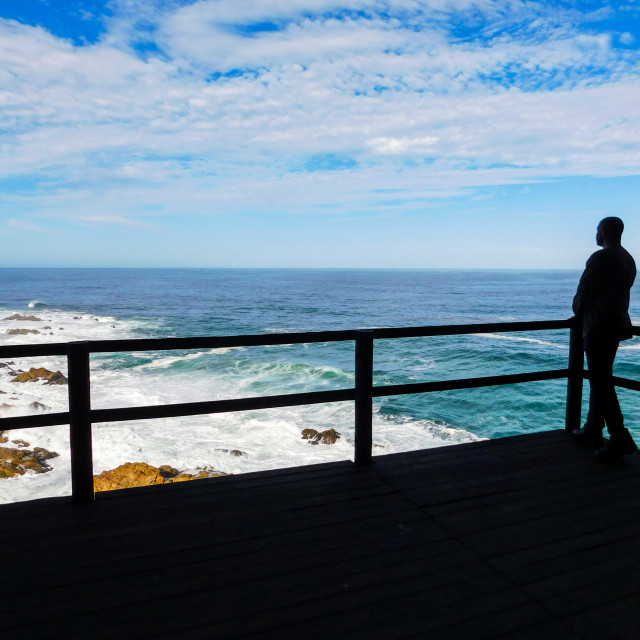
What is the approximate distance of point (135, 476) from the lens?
449 inches

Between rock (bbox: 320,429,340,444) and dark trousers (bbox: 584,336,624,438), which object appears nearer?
dark trousers (bbox: 584,336,624,438)

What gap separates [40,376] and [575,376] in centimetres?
2069

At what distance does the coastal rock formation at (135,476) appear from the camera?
36.2ft

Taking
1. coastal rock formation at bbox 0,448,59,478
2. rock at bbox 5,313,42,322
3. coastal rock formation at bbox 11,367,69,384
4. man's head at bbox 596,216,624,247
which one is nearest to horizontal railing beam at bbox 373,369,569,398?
man's head at bbox 596,216,624,247

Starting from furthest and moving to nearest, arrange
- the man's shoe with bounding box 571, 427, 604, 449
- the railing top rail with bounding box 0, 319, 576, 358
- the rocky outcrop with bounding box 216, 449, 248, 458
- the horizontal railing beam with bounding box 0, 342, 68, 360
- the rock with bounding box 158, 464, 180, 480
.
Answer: the rocky outcrop with bounding box 216, 449, 248, 458, the rock with bounding box 158, 464, 180, 480, the man's shoe with bounding box 571, 427, 604, 449, the railing top rail with bounding box 0, 319, 576, 358, the horizontal railing beam with bounding box 0, 342, 68, 360

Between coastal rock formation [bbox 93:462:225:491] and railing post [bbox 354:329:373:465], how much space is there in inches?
276

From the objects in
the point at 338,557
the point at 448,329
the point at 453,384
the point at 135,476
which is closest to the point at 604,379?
the point at 453,384

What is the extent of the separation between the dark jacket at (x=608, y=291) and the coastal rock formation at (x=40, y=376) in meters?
20.1

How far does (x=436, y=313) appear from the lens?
5069 cm

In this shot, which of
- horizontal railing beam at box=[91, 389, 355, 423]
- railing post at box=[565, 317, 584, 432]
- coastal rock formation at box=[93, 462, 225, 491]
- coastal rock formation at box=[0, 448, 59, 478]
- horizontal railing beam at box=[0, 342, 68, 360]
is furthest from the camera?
coastal rock formation at box=[0, 448, 59, 478]

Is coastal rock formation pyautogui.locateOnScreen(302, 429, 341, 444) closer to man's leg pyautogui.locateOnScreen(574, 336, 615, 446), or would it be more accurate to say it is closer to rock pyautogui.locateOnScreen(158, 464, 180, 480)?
rock pyautogui.locateOnScreen(158, 464, 180, 480)

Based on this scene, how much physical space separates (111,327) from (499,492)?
3559cm

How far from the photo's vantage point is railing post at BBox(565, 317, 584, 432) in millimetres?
5086

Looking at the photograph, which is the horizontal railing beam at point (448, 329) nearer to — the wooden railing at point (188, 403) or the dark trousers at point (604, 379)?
the wooden railing at point (188, 403)
